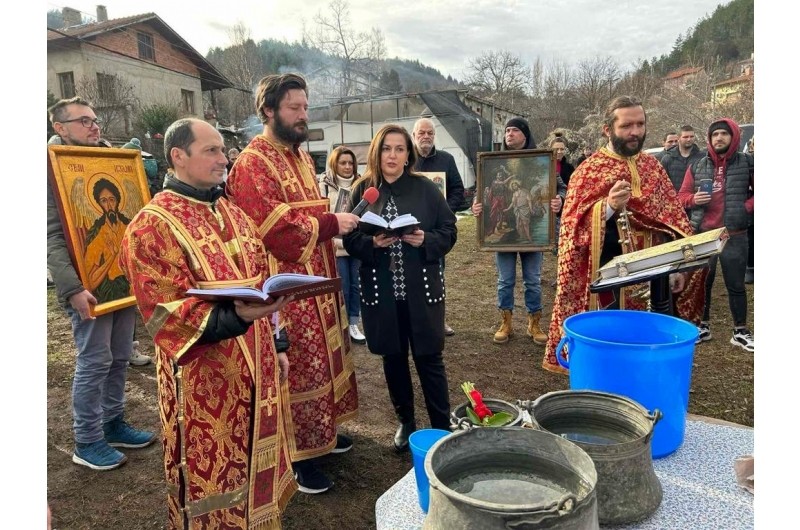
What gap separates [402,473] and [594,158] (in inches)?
97.3

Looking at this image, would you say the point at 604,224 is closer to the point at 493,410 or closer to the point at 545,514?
the point at 493,410

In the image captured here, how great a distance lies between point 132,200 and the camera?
11.5 feet

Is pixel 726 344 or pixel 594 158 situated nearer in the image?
pixel 594 158

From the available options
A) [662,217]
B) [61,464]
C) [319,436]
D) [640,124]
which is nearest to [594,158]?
[640,124]

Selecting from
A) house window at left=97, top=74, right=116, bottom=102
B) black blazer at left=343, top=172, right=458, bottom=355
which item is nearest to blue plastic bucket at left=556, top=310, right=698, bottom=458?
black blazer at left=343, top=172, right=458, bottom=355

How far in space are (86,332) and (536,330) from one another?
168 inches

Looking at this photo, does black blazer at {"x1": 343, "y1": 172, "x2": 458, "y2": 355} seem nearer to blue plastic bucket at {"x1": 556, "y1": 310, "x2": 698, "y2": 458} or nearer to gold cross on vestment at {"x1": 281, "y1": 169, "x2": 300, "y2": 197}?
gold cross on vestment at {"x1": 281, "y1": 169, "x2": 300, "y2": 197}

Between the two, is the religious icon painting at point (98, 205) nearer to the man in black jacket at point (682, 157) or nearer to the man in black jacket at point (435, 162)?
the man in black jacket at point (435, 162)

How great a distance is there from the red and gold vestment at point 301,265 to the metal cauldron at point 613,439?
61.0 inches

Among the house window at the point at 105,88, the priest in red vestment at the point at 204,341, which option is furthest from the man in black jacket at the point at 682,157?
the house window at the point at 105,88

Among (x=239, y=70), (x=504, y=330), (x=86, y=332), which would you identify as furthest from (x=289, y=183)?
(x=239, y=70)

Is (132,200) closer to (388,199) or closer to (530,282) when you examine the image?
(388,199)

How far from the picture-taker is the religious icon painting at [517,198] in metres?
5.18

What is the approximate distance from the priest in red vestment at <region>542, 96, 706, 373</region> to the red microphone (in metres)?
1.43
